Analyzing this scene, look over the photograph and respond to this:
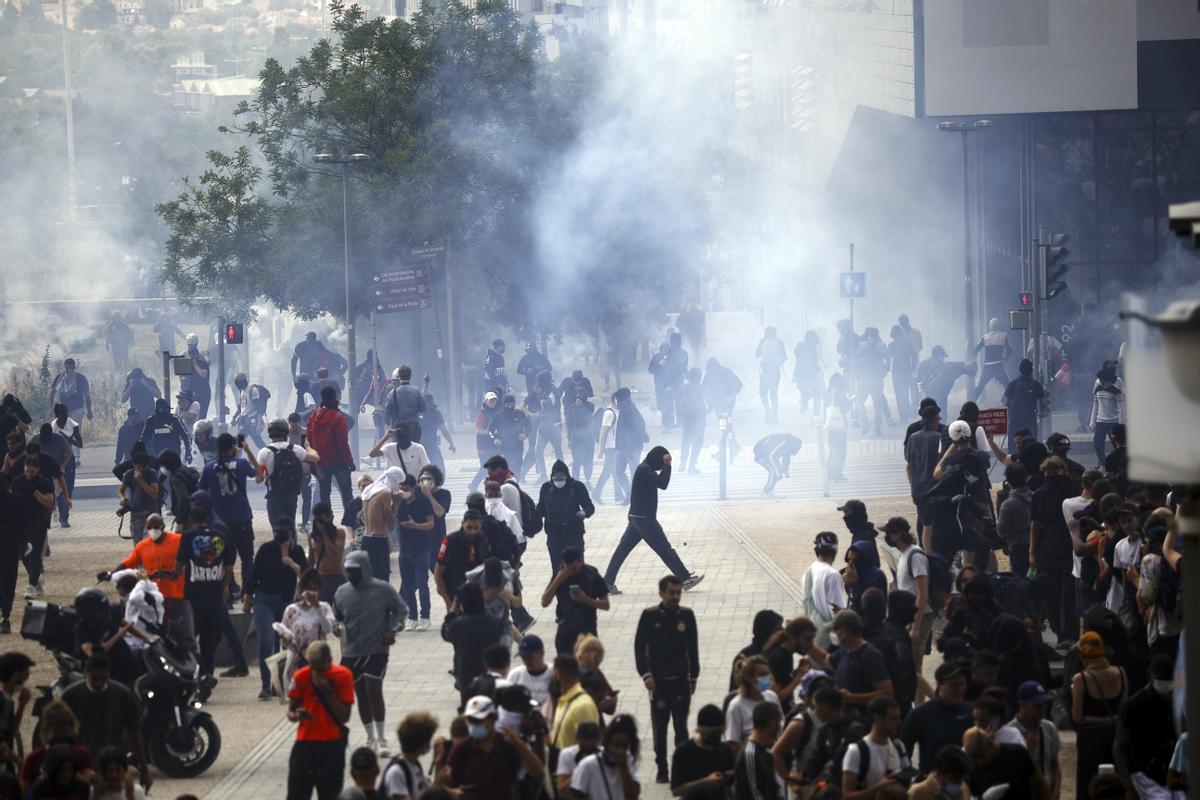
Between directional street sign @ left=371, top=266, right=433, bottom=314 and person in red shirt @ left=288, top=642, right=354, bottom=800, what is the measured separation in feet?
65.4

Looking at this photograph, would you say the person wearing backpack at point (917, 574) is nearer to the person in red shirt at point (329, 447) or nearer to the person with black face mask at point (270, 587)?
the person with black face mask at point (270, 587)

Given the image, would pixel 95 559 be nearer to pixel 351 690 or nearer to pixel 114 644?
pixel 114 644

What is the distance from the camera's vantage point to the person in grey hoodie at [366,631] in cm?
1242

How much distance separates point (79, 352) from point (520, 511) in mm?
47005

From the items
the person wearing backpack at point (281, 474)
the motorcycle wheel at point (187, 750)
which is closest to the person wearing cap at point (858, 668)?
the motorcycle wheel at point (187, 750)

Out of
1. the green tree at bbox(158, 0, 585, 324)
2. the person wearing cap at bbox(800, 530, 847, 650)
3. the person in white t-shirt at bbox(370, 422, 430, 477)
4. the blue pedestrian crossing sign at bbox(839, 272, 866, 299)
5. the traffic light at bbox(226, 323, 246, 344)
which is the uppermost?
the green tree at bbox(158, 0, 585, 324)

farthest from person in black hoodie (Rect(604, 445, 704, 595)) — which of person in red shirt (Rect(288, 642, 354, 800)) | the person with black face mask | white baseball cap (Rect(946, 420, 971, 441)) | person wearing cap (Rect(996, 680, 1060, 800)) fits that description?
person wearing cap (Rect(996, 680, 1060, 800))

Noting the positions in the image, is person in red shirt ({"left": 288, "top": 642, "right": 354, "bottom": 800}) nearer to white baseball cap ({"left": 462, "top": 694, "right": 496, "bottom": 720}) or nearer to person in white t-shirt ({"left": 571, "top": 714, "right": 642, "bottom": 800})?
white baseball cap ({"left": 462, "top": 694, "right": 496, "bottom": 720})

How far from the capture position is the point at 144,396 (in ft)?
101

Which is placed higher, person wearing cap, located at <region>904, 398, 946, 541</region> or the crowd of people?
person wearing cap, located at <region>904, 398, 946, 541</region>

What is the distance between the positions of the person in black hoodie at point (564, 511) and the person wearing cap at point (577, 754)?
7181 mm

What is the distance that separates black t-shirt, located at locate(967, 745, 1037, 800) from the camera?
357 inches

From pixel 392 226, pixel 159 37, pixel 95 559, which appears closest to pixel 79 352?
pixel 392 226

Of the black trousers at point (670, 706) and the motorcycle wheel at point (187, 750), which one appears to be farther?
the motorcycle wheel at point (187, 750)
